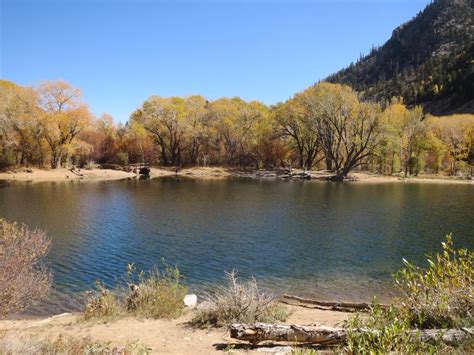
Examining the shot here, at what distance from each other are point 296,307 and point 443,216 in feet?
88.4

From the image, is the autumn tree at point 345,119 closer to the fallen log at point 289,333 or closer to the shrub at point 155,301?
the shrub at point 155,301

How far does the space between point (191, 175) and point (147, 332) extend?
7217 cm

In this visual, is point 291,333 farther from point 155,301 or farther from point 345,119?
point 345,119

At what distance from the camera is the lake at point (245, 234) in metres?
19.4

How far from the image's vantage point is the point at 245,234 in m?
28.9

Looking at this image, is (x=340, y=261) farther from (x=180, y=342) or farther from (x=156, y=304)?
(x=180, y=342)

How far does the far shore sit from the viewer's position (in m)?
67.3

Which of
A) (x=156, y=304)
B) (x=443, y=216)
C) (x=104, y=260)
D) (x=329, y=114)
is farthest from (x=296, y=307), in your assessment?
(x=329, y=114)

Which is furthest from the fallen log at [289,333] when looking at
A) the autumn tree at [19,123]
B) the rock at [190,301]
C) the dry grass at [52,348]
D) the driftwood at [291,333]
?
the autumn tree at [19,123]

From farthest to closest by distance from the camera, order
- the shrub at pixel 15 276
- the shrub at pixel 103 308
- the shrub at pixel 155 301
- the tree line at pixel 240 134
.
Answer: the tree line at pixel 240 134 < the shrub at pixel 155 301 < the shrub at pixel 103 308 < the shrub at pixel 15 276

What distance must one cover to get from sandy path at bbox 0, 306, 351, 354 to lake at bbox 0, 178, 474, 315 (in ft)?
11.5

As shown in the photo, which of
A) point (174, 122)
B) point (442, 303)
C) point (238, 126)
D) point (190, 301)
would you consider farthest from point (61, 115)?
point (442, 303)

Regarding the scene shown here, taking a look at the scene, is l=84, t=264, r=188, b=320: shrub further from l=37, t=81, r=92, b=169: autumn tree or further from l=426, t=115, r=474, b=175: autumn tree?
l=426, t=115, r=474, b=175: autumn tree

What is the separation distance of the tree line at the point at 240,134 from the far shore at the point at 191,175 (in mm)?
3318
